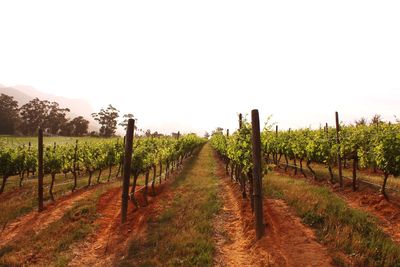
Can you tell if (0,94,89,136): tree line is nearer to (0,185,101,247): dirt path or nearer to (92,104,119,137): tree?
(92,104,119,137): tree

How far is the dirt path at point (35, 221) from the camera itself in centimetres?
1107

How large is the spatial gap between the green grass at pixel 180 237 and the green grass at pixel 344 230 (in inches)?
121

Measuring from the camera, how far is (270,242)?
8.51 meters

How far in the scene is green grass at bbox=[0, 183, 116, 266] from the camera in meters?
8.73

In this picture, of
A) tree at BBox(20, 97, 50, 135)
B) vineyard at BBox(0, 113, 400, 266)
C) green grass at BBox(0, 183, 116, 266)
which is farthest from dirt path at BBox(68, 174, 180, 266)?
tree at BBox(20, 97, 50, 135)

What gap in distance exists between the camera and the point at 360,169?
70.4 feet

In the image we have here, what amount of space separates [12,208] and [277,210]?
452 inches

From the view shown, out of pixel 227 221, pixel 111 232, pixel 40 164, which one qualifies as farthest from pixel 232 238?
pixel 40 164

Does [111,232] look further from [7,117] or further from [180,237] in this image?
[7,117]

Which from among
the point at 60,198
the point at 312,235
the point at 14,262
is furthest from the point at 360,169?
the point at 14,262

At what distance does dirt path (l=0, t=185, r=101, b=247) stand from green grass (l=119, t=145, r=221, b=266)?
4.01 meters

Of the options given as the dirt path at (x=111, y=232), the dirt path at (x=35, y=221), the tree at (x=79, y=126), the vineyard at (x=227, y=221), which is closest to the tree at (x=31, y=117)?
the tree at (x=79, y=126)

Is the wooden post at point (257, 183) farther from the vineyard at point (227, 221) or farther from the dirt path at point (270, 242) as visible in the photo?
the dirt path at point (270, 242)

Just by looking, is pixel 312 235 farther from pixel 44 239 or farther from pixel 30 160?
pixel 30 160
